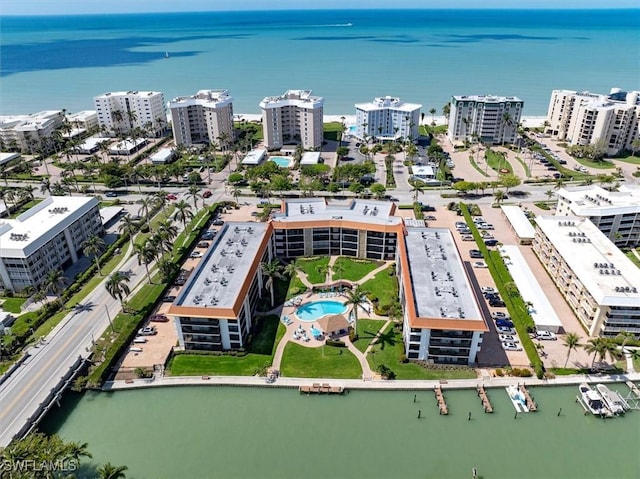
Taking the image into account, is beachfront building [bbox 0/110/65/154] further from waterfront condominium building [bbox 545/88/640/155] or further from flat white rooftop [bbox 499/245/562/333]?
waterfront condominium building [bbox 545/88/640/155]

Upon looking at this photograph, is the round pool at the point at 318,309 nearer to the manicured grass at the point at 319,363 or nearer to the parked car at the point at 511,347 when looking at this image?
the manicured grass at the point at 319,363

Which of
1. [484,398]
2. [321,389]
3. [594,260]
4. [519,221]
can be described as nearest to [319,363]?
[321,389]

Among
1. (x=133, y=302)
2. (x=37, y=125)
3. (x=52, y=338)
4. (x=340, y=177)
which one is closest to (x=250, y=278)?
(x=133, y=302)

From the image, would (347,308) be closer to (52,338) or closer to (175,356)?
(175,356)

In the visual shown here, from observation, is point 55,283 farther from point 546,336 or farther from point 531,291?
point 531,291

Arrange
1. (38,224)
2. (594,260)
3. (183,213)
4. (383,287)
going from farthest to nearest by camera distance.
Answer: (183,213), (38,224), (383,287), (594,260)

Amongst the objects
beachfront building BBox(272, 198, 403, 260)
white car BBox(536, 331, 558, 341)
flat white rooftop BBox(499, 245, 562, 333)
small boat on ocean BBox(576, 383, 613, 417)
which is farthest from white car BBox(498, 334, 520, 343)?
beachfront building BBox(272, 198, 403, 260)

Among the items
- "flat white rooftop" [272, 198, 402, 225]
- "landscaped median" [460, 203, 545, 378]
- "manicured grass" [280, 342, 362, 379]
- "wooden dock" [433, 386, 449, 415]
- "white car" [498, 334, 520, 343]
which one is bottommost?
"wooden dock" [433, 386, 449, 415]
